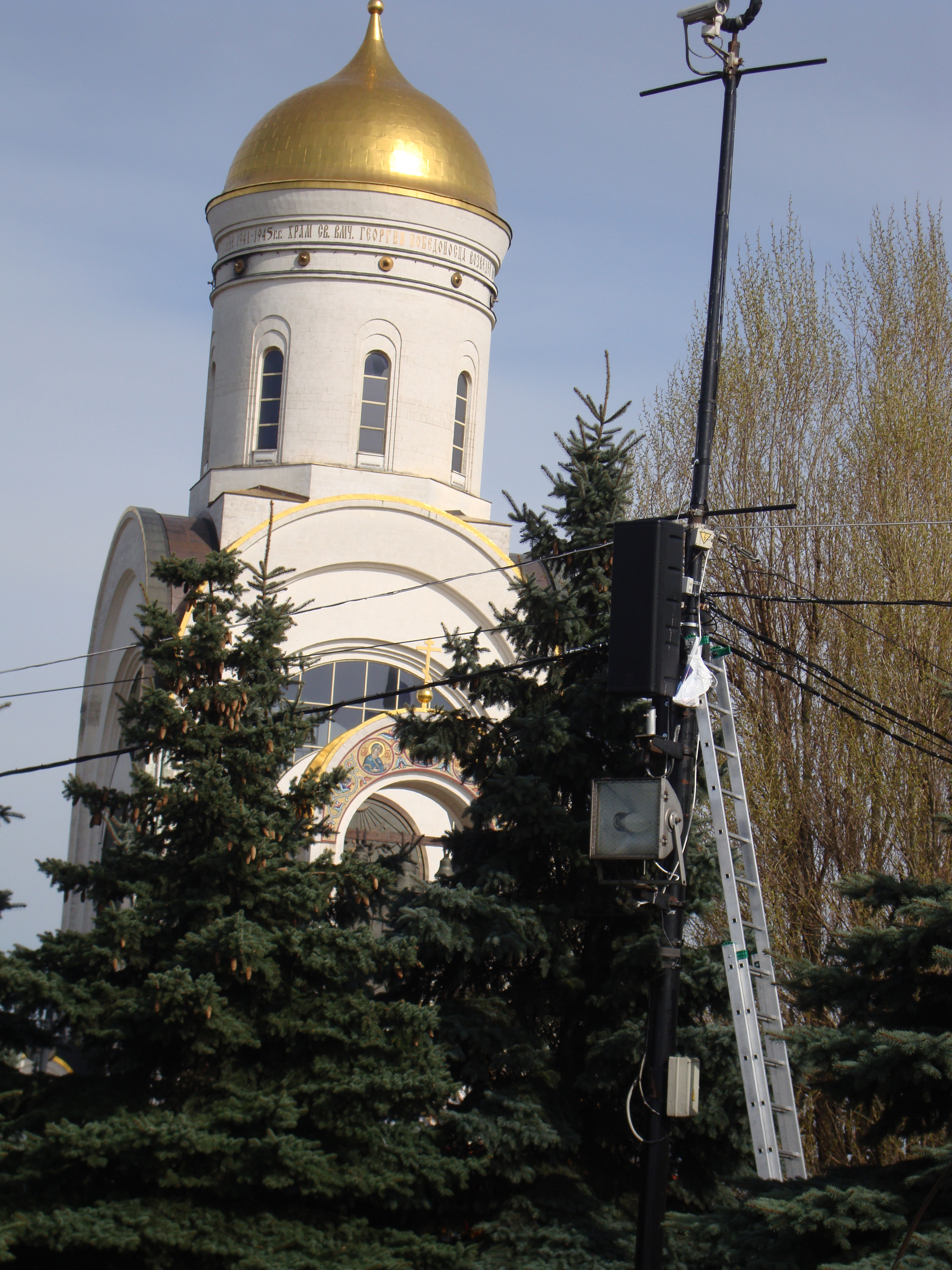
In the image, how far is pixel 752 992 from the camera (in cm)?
838

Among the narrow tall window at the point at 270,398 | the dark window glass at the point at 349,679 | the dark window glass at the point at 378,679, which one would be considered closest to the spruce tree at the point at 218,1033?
the dark window glass at the point at 349,679

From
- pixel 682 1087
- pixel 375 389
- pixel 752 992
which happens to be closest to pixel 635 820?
pixel 682 1087

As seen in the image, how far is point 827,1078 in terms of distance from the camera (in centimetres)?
866

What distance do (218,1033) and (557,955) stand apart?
2296 millimetres

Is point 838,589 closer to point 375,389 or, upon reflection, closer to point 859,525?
point 859,525

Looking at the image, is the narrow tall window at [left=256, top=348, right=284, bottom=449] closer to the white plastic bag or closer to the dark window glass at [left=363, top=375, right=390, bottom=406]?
the dark window glass at [left=363, top=375, right=390, bottom=406]

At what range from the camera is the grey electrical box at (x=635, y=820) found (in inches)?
296

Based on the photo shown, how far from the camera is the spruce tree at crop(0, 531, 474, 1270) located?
8633 mm

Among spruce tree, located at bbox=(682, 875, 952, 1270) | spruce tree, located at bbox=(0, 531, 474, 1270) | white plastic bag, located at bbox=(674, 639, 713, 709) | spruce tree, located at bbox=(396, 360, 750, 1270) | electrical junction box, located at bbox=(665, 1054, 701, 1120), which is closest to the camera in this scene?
spruce tree, located at bbox=(682, 875, 952, 1270)

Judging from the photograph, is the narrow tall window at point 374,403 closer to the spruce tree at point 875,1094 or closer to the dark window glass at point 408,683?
the dark window glass at point 408,683

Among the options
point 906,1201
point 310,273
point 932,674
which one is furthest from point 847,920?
point 310,273

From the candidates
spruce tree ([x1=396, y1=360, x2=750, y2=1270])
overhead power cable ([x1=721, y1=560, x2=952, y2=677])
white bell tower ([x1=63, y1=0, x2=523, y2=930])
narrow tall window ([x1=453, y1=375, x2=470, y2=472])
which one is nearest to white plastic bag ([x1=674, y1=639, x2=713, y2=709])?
spruce tree ([x1=396, y1=360, x2=750, y2=1270])

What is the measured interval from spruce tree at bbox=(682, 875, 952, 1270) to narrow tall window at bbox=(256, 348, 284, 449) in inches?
518

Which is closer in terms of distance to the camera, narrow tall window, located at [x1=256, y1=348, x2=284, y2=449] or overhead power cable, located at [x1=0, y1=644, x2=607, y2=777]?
overhead power cable, located at [x1=0, y1=644, x2=607, y2=777]
